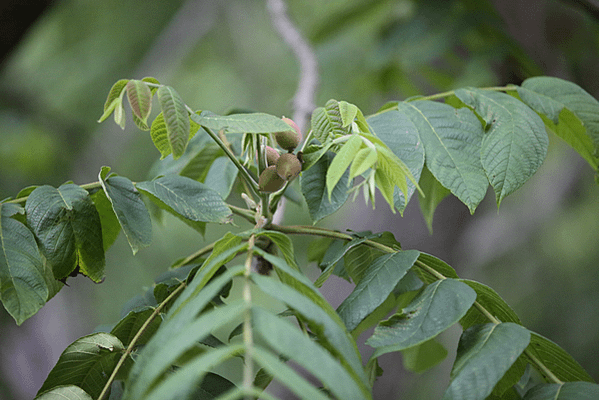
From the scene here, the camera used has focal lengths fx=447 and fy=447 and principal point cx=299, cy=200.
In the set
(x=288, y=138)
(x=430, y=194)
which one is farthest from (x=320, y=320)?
(x=430, y=194)

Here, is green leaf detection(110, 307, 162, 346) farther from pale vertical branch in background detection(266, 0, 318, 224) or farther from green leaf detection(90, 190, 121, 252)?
pale vertical branch in background detection(266, 0, 318, 224)

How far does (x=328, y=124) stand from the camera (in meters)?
0.79

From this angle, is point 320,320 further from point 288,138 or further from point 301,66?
point 301,66

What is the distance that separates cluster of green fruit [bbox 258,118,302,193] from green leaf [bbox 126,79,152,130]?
243 mm

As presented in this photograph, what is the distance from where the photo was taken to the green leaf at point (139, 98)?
0.73 metres

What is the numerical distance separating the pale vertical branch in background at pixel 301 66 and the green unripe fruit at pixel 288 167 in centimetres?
55

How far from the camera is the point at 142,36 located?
4.19 metres

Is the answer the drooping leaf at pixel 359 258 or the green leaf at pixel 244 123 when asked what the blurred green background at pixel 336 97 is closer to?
the drooping leaf at pixel 359 258

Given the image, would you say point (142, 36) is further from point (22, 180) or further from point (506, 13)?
point (506, 13)

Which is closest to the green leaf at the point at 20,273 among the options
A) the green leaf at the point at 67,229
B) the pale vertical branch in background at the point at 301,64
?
the green leaf at the point at 67,229

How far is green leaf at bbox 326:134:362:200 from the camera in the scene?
644mm

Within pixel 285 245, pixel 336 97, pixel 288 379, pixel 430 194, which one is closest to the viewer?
pixel 288 379

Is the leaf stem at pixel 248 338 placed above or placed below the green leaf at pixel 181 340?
below

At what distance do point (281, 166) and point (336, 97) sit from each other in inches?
74.1
